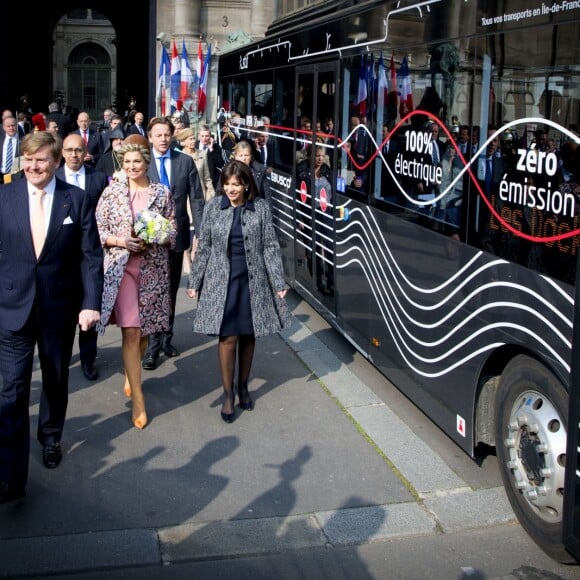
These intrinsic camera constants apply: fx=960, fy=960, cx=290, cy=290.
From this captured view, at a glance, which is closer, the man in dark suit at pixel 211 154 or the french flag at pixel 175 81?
the man in dark suit at pixel 211 154

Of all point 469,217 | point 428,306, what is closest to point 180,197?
point 428,306

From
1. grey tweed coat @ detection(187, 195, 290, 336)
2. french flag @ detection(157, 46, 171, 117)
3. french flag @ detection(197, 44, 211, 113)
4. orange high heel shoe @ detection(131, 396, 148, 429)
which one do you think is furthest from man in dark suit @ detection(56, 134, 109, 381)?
french flag @ detection(157, 46, 171, 117)

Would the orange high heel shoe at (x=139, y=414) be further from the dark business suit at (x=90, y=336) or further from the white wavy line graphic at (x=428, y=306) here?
the white wavy line graphic at (x=428, y=306)

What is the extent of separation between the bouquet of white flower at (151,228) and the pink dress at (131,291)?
0.16m

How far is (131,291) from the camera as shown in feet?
21.6

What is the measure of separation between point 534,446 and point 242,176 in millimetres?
2862

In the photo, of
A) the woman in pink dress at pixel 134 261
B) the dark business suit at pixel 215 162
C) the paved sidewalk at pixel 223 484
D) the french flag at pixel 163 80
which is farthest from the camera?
the french flag at pixel 163 80

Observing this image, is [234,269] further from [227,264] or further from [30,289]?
[30,289]

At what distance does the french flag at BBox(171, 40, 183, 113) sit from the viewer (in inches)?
945

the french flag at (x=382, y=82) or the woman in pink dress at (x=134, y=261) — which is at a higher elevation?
the french flag at (x=382, y=82)

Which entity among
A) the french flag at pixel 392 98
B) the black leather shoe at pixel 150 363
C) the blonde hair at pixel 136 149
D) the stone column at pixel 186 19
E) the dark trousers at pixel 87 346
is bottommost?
the black leather shoe at pixel 150 363

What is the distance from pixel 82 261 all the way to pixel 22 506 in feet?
4.61

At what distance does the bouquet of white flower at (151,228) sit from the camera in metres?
6.34

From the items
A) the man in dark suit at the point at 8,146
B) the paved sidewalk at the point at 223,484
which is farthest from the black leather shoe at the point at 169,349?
the man in dark suit at the point at 8,146
